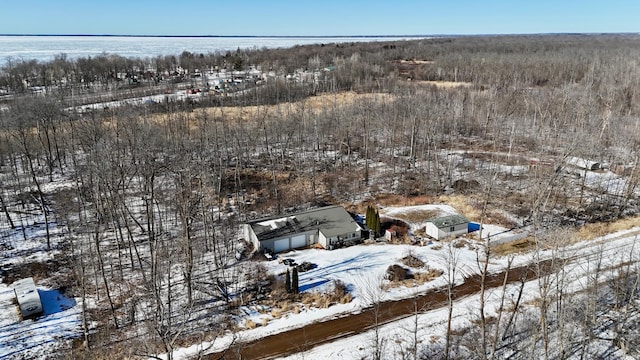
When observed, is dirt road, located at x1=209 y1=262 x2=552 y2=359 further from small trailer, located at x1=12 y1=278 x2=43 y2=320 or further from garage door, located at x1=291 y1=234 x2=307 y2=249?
small trailer, located at x1=12 y1=278 x2=43 y2=320

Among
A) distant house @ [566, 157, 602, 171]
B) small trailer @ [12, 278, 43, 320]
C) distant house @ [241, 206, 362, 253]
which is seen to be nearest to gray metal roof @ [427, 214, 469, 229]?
distant house @ [241, 206, 362, 253]

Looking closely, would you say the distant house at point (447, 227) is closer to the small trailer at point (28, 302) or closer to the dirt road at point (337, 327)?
the dirt road at point (337, 327)

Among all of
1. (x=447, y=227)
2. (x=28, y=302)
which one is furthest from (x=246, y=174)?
(x=28, y=302)

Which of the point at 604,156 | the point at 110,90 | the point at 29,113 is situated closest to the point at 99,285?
the point at 29,113

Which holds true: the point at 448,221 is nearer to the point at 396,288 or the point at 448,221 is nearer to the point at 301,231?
the point at 396,288

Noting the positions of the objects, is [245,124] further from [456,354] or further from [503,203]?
[456,354]

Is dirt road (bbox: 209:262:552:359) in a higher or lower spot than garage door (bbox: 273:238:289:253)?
lower
